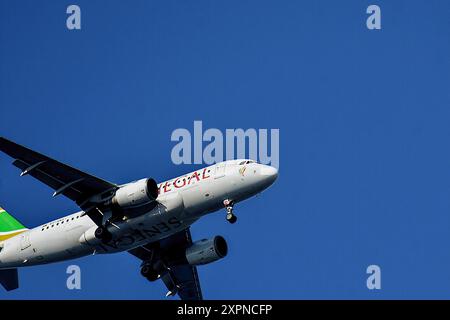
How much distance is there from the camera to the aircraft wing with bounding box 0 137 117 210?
5875 centimetres

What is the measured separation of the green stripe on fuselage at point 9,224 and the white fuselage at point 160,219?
2353 mm

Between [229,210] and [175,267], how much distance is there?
1337 centimetres

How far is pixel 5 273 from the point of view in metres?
66.7

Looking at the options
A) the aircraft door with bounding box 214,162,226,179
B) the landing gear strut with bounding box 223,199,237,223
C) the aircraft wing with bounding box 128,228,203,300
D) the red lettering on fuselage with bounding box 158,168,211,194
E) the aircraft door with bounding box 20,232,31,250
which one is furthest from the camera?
the aircraft wing with bounding box 128,228,203,300

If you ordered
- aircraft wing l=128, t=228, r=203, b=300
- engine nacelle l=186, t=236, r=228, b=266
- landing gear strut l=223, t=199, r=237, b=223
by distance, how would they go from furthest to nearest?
1. aircraft wing l=128, t=228, r=203, b=300
2. engine nacelle l=186, t=236, r=228, b=266
3. landing gear strut l=223, t=199, r=237, b=223

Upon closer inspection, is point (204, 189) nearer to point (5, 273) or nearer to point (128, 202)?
point (128, 202)

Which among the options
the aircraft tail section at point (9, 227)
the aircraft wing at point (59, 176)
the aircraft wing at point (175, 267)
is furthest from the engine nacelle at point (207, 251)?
the aircraft tail section at point (9, 227)

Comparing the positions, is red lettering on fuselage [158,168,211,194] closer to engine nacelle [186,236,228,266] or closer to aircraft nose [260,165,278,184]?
aircraft nose [260,165,278,184]

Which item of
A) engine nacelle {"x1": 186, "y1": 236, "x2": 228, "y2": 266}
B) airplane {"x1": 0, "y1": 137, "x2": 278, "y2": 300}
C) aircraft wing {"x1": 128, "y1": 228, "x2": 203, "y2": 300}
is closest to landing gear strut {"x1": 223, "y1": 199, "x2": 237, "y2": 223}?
airplane {"x1": 0, "y1": 137, "x2": 278, "y2": 300}

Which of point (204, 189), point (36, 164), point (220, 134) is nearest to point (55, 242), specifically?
point (36, 164)

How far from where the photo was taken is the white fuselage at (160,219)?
58688mm

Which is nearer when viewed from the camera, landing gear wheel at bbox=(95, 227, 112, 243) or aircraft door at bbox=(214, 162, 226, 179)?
aircraft door at bbox=(214, 162, 226, 179)

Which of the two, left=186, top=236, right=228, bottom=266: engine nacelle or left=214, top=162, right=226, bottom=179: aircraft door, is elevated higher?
left=214, top=162, right=226, bottom=179: aircraft door
